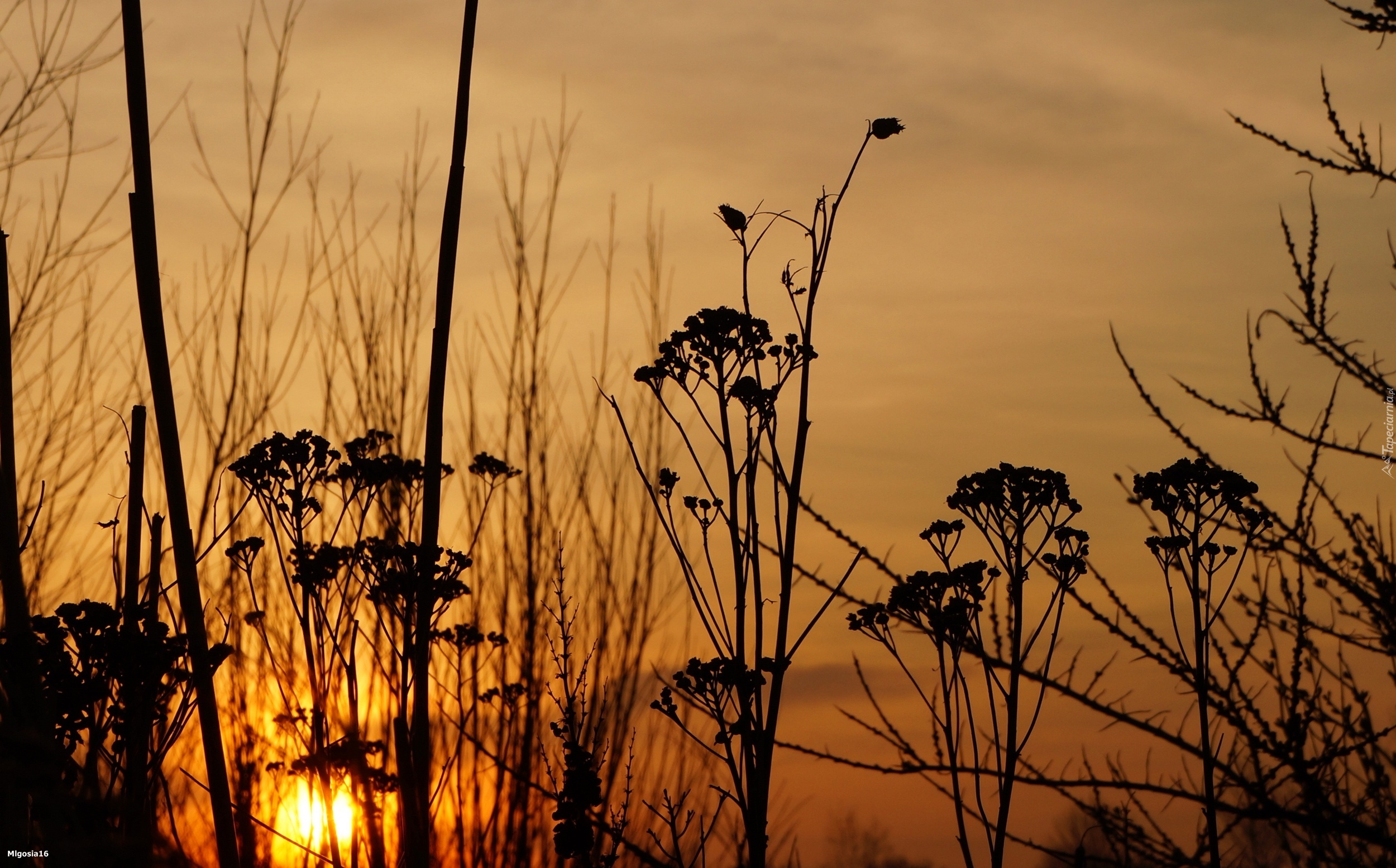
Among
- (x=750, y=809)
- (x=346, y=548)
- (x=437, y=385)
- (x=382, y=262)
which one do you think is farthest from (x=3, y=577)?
(x=382, y=262)

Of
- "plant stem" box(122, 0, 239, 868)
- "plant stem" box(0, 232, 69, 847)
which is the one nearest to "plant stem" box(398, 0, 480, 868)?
"plant stem" box(122, 0, 239, 868)

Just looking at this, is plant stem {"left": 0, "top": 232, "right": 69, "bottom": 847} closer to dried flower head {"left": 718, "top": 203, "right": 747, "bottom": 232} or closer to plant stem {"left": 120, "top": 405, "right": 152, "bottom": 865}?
plant stem {"left": 120, "top": 405, "right": 152, "bottom": 865}

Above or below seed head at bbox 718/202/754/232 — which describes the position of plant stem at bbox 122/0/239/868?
below

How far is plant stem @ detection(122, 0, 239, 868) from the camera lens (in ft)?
6.02

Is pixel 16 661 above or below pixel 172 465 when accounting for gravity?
below

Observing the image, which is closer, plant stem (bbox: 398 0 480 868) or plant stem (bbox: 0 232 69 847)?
plant stem (bbox: 0 232 69 847)

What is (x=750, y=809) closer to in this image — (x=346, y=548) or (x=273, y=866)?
(x=346, y=548)

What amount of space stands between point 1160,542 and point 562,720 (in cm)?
165

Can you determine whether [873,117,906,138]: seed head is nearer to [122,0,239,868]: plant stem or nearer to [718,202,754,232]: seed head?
[718,202,754,232]: seed head

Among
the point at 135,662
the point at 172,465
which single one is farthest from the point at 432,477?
the point at 135,662

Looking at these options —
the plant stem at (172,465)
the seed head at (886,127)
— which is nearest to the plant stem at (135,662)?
the plant stem at (172,465)

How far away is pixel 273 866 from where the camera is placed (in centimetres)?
497

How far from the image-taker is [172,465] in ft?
6.05

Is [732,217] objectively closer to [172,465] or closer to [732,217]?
[732,217]
